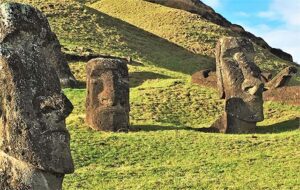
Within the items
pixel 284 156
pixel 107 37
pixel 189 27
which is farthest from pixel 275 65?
pixel 284 156

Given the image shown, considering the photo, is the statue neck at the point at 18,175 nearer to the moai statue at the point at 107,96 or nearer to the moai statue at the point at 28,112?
the moai statue at the point at 28,112

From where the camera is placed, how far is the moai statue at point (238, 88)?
2123cm

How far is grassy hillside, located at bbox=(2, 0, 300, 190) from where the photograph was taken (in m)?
15.0

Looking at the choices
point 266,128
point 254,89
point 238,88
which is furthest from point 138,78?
point 254,89

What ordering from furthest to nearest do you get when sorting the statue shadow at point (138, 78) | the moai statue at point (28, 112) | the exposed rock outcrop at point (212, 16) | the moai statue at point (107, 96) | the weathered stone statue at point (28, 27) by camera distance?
1. the exposed rock outcrop at point (212, 16)
2. the statue shadow at point (138, 78)
3. the moai statue at point (107, 96)
4. the weathered stone statue at point (28, 27)
5. the moai statue at point (28, 112)

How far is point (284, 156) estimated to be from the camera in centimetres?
1683

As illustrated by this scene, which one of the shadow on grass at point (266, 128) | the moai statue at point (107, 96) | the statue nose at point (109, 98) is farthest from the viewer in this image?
the shadow on grass at point (266, 128)

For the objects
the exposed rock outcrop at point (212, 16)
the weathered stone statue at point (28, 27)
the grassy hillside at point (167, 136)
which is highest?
the exposed rock outcrop at point (212, 16)

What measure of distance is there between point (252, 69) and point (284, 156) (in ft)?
17.8

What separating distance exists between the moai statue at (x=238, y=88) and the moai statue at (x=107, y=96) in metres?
3.14

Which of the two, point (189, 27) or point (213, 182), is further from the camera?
point (189, 27)

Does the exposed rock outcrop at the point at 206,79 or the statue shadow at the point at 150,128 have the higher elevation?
the exposed rock outcrop at the point at 206,79

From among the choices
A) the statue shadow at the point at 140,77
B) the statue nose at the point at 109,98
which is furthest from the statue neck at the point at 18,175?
the statue shadow at the point at 140,77

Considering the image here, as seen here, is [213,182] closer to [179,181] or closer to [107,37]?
[179,181]
